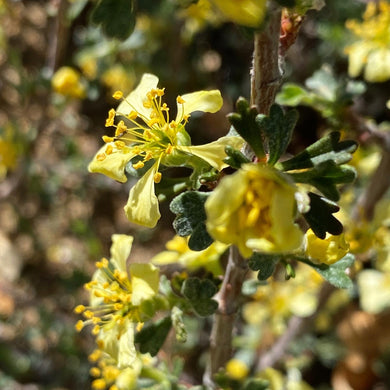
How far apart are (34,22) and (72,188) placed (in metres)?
1.23

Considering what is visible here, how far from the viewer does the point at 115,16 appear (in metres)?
0.91

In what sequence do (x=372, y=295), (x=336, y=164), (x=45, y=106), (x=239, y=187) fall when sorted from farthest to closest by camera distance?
(x=45, y=106), (x=372, y=295), (x=336, y=164), (x=239, y=187)

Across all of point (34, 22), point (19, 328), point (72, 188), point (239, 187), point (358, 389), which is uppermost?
point (239, 187)

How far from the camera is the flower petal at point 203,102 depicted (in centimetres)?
91

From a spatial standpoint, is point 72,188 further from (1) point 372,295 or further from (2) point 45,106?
(1) point 372,295

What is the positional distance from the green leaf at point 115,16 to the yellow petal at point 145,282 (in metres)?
0.45

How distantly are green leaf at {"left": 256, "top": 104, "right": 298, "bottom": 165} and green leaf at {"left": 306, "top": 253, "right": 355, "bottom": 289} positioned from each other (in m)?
0.26

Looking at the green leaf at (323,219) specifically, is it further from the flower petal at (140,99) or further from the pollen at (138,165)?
the flower petal at (140,99)

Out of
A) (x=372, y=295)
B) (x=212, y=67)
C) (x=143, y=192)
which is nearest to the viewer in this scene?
(x=143, y=192)

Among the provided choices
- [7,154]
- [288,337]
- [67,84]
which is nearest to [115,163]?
Result: [67,84]

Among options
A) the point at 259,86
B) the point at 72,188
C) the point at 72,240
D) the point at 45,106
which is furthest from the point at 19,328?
the point at 259,86

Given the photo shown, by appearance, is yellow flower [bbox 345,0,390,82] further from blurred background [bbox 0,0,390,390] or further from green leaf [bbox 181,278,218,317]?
green leaf [bbox 181,278,218,317]

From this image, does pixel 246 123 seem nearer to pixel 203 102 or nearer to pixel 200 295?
pixel 203 102

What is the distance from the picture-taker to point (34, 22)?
3428 millimetres
